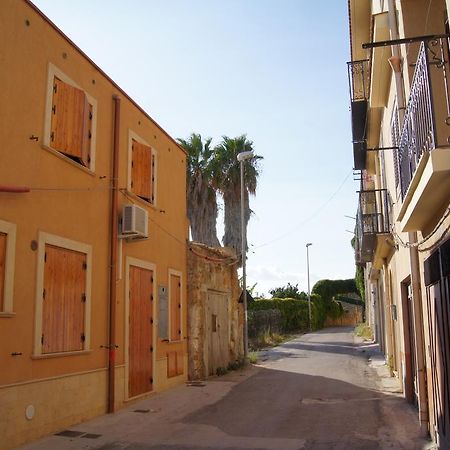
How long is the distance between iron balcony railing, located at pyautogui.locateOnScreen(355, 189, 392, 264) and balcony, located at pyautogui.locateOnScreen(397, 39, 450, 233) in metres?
5.50

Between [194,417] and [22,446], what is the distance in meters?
3.20

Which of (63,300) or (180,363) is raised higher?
(63,300)

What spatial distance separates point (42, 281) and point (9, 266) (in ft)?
2.77

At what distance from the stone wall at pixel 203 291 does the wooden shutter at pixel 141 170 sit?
3.20 meters

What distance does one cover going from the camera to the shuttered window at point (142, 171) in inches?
476

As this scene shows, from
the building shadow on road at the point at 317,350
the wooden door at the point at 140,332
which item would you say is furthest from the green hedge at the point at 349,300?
the wooden door at the point at 140,332

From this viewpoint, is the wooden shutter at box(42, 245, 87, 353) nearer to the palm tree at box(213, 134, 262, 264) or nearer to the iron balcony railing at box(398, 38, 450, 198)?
the iron balcony railing at box(398, 38, 450, 198)

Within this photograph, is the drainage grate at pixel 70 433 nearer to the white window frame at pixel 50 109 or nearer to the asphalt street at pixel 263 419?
the asphalt street at pixel 263 419

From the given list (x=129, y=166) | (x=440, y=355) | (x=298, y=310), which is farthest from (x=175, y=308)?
(x=298, y=310)

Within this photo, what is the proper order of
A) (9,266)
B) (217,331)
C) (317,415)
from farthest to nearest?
1. (217,331)
2. (317,415)
3. (9,266)

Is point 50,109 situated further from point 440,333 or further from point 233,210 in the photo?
point 233,210

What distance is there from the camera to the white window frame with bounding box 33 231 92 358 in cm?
A: 816

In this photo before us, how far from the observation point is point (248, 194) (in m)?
28.0

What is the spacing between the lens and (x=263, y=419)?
9469 millimetres
